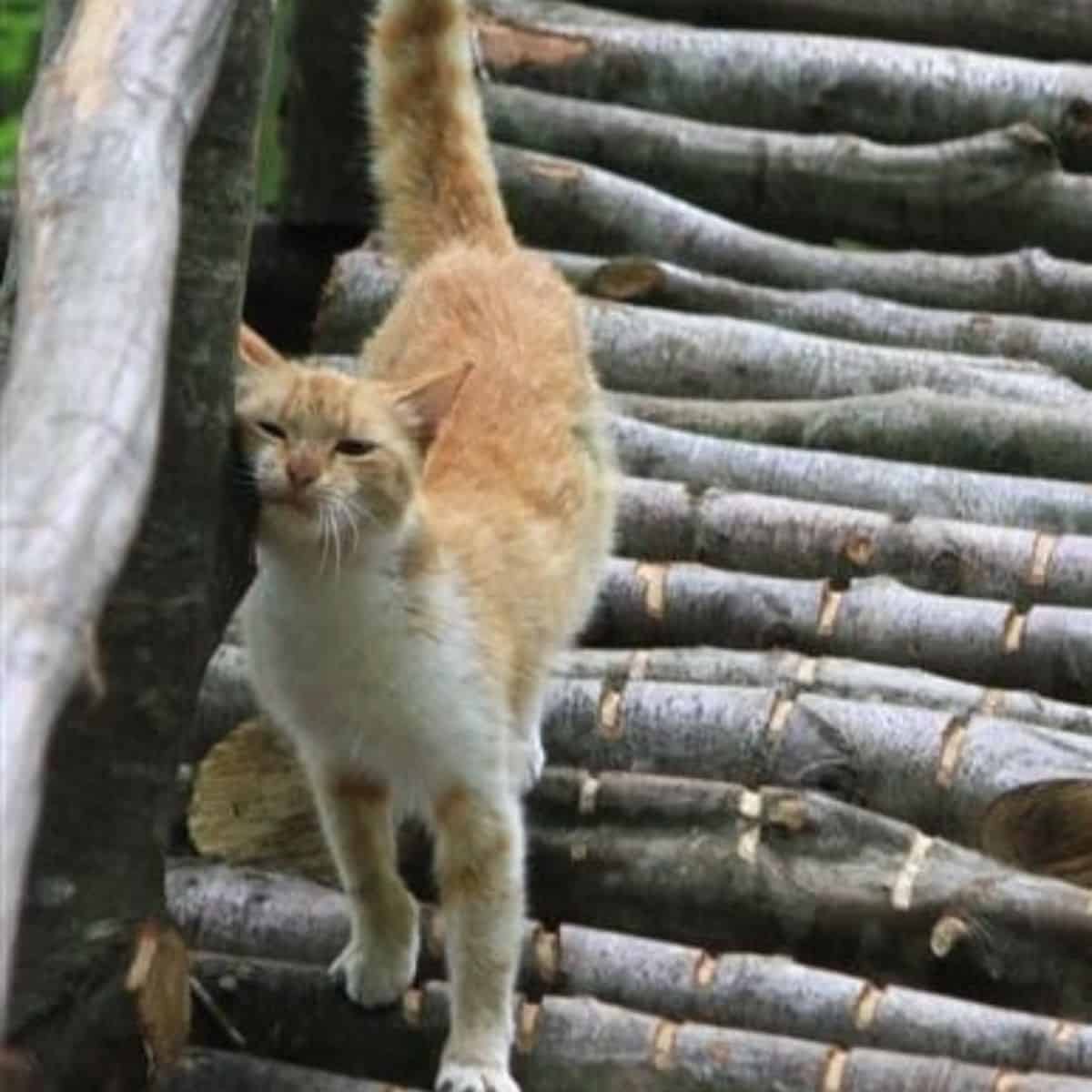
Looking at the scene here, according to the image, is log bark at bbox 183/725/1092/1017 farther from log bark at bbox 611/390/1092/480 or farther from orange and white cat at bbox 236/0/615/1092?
log bark at bbox 611/390/1092/480

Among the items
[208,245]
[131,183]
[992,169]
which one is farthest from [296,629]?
[992,169]

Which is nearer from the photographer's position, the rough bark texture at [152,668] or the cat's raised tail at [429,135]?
the rough bark texture at [152,668]

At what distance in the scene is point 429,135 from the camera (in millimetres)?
6812

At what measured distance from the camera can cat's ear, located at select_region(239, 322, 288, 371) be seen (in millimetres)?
5453

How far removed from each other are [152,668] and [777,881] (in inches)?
38.4

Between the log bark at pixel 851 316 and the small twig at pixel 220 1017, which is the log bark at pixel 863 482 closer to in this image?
the log bark at pixel 851 316

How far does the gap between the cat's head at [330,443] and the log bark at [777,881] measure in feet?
1.93

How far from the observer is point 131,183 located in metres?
4.12

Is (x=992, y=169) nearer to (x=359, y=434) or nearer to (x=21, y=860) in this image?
(x=359, y=434)

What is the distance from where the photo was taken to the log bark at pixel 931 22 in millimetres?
8297

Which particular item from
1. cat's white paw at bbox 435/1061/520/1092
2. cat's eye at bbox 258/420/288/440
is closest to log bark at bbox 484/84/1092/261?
cat's eye at bbox 258/420/288/440

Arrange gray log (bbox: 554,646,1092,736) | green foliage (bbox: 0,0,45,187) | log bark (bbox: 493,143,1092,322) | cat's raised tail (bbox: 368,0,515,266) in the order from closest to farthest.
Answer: gray log (bbox: 554,646,1092,736)
cat's raised tail (bbox: 368,0,515,266)
log bark (bbox: 493,143,1092,322)
green foliage (bbox: 0,0,45,187)

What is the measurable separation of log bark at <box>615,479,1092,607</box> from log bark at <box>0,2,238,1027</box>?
204 centimetres

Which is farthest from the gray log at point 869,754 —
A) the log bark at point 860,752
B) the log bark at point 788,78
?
the log bark at point 788,78
